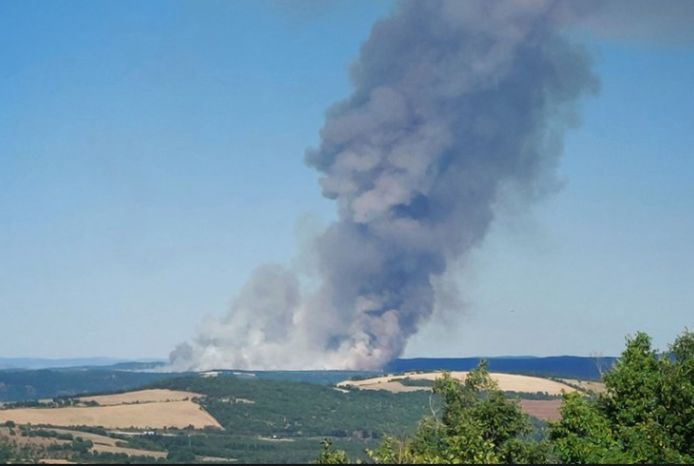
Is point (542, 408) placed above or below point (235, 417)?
above

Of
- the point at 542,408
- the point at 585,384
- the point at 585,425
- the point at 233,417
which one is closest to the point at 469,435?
the point at 585,425

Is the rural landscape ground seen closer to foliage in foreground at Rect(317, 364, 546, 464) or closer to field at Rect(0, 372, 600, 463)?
field at Rect(0, 372, 600, 463)

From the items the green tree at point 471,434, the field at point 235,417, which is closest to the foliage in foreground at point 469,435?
the green tree at point 471,434

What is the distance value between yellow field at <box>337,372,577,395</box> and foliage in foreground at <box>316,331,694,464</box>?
292 feet

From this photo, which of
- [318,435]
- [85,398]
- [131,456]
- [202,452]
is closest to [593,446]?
[131,456]

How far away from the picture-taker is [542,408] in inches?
4616

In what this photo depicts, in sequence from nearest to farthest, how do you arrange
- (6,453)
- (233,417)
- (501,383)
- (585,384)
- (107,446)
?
(6,453)
(107,446)
(233,417)
(501,383)
(585,384)

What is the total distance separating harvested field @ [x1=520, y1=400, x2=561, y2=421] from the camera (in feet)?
352

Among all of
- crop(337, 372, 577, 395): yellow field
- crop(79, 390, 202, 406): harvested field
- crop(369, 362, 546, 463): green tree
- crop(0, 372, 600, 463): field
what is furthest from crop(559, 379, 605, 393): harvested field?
crop(369, 362, 546, 463): green tree

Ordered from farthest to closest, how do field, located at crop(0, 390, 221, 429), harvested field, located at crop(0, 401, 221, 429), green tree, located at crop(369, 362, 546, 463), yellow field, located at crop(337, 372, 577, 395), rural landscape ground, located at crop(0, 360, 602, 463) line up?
yellow field, located at crop(337, 372, 577, 395)
field, located at crop(0, 390, 221, 429)
harvested field, located at crop(0, 401, 221, 429)
rural landscape ground, located at crop(0, 360, 602, 463)
green tree, located at crop(369, 362, 546, 463)

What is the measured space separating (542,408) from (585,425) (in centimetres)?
7731

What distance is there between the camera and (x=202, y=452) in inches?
3942

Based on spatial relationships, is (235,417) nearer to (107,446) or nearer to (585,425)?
(107,446)

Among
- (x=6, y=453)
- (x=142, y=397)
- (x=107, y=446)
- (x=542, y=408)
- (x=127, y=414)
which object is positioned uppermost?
(x=142, y=397)
